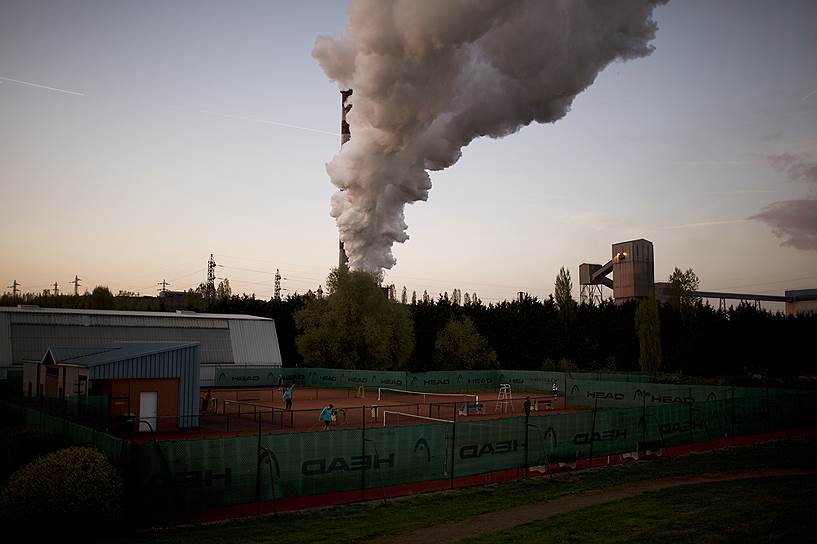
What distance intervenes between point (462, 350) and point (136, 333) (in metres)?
38.9

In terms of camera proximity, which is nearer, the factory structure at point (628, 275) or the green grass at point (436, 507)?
the green grass at point (436, 507)

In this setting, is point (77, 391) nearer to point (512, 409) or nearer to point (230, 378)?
point (512, 409)

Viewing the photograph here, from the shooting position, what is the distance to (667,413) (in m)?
28.6

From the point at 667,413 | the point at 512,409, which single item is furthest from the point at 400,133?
the point at 667,413

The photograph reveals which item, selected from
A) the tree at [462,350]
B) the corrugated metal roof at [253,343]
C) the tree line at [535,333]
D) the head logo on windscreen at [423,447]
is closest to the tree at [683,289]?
the tree line at [535,333]

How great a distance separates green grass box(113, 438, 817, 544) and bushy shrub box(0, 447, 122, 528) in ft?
3.46

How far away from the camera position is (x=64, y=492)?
15.2 metres

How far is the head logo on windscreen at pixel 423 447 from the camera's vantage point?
845 inches

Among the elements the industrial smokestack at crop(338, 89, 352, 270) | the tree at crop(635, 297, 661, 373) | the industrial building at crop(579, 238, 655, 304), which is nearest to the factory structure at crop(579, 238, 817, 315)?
the industrial building at crop(579, 238, 655, 304)

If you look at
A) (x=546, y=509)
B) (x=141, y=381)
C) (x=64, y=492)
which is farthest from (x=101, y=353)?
(x=546, y=509)

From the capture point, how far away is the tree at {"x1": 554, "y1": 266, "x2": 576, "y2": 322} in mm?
96438

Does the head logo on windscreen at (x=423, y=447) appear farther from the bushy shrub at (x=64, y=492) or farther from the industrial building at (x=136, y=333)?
the industrial building at (x=136, y=333)

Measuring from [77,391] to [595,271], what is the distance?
101484 mm

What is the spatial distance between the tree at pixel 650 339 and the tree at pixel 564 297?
16023 mm
